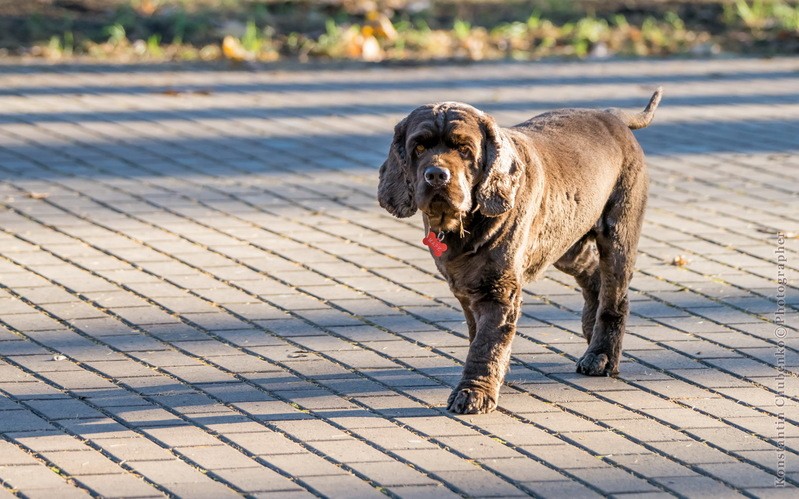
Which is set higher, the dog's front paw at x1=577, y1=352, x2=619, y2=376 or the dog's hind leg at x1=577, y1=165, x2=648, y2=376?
the dog's hind leg at x1=577, y1=165, x2=648, y2=376

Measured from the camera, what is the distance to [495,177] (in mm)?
5258

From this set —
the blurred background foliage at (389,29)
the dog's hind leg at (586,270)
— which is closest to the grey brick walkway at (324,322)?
the dog's hind leg at (586,270)

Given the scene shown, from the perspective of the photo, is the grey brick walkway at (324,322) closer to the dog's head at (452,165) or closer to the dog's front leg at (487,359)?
the dog's front leg at (487,359)

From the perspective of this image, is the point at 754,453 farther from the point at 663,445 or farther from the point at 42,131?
the point at 42,131

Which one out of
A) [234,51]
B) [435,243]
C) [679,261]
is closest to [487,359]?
[435,243]

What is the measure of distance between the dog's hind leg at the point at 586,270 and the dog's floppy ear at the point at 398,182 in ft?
3.64

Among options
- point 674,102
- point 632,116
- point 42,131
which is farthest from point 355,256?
point 674,102

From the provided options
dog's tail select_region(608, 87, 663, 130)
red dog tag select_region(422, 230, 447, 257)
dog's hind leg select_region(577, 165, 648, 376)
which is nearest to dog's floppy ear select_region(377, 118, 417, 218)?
red dog tag select_region(422, 230, 447, 257)

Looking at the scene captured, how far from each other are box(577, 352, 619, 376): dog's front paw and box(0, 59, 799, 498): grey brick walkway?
1.9 inches

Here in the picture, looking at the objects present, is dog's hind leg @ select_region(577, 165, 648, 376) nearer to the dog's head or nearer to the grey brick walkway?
the grey brick walkway

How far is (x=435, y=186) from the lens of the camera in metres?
5.12

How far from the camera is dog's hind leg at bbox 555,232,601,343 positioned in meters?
6.18

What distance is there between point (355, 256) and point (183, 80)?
537 centimetres

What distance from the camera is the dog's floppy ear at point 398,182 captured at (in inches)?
211
